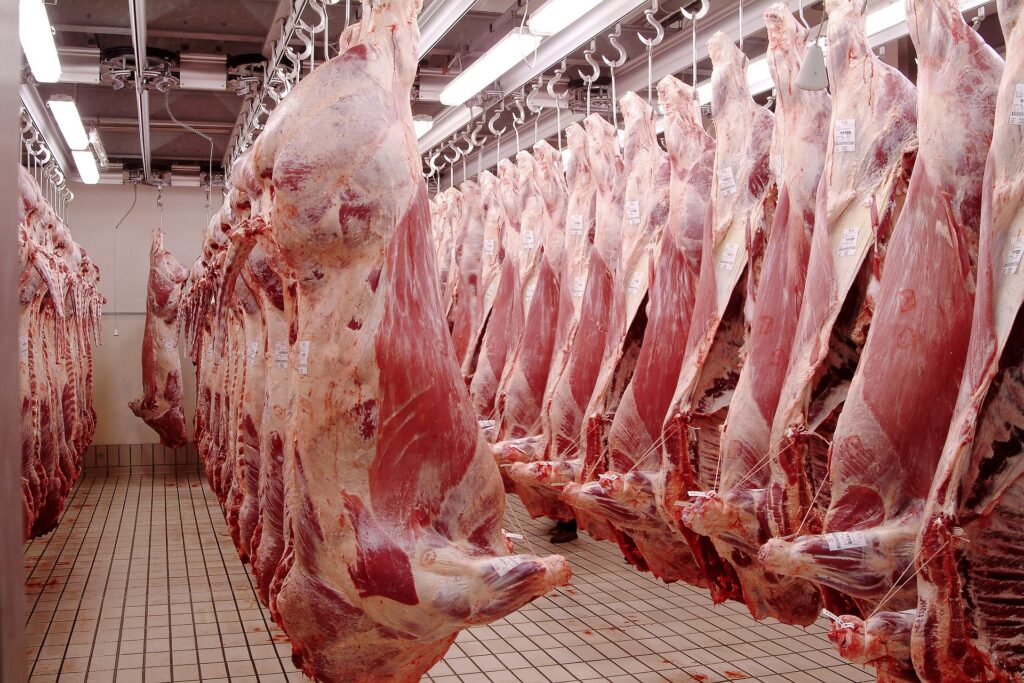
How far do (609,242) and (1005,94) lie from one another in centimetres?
195

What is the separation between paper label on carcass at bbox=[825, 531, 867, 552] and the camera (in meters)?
2.21

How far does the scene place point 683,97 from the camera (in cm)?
359

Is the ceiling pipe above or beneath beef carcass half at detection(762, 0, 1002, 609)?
above

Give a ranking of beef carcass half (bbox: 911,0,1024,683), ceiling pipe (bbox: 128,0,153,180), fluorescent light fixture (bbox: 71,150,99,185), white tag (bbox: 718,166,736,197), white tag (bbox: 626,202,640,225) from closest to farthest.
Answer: beef carcass half (bbox: 911,0,1024,683)
white tag (bbox: 718,166,736,197)
white tag (bbox: 626,202,640,225)
ceiling pipe (bbox: 128,0,153,180)
fluorescent light fixture (bbox: 71,150,99,185)

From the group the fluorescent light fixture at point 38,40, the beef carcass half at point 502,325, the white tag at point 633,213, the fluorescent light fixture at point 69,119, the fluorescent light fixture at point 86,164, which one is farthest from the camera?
the fluorescent light fixture at point 86,164

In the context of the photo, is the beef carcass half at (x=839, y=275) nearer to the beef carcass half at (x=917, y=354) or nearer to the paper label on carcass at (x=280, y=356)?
the beef carcass half at (x=917, y=354)

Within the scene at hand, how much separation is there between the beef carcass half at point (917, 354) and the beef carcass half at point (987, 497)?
0.16 m

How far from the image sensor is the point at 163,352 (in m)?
10.1

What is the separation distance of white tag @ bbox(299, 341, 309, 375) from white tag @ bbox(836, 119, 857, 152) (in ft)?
5.06

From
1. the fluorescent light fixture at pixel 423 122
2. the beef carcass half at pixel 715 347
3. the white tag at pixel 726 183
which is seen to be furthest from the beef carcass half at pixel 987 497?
the fluorescent light fixture at pixel 423 122

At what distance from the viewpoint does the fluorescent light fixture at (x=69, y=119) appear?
6090mm

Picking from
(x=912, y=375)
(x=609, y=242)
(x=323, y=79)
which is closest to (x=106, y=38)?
(x=609, y=242)

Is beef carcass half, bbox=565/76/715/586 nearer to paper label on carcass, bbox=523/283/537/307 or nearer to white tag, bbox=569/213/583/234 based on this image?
white tag, bbox=569/213/583/234

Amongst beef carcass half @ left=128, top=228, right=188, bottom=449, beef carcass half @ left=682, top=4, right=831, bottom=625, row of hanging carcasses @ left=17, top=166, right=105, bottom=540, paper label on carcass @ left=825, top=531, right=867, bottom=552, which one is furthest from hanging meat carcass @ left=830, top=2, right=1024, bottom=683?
beef carcass half @ left=128, top=228, right=188, bottom=449
